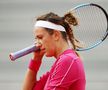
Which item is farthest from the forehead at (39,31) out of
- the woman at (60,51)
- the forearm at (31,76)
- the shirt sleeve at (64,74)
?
the forearm at (31,76)

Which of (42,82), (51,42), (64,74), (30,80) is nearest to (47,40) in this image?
(51,42)

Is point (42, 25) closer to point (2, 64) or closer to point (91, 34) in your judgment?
point (91, 34)

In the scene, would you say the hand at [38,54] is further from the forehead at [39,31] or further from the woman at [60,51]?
the forehead at [39,31]

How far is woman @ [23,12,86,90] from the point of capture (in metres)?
2.78

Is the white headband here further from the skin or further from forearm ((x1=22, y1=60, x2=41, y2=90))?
forearm ((x1=22, y1=60, x2=41, y2=90))

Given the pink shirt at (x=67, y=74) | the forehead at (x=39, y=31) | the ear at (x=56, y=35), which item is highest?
the forehead at (x=39, y=31)

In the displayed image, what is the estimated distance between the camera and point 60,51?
292 centimetres

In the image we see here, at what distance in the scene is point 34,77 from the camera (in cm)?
329

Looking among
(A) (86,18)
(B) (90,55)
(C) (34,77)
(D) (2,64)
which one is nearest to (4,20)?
(D) (2,64)

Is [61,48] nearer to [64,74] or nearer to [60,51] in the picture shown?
[60,51]

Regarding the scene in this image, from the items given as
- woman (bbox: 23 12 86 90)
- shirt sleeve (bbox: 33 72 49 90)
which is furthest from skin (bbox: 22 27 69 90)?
shirt sleeve (bbox: 33 72 49 90)

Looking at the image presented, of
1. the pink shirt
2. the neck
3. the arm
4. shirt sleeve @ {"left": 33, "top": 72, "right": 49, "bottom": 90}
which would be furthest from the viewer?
the arm

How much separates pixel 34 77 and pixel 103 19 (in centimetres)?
166

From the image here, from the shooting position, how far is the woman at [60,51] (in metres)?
2.78
